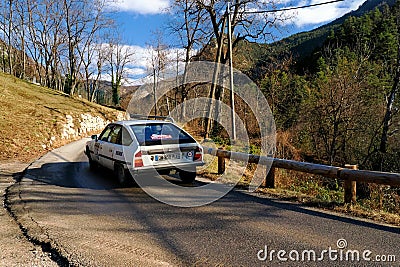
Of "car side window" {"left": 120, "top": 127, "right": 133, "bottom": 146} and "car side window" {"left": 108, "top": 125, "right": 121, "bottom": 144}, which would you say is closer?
"car side window" {"left": 120, "top": 127, "right": 133, "bottom": 146}

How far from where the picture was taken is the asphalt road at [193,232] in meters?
3.61

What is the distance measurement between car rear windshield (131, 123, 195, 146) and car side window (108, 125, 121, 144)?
599 millimetres

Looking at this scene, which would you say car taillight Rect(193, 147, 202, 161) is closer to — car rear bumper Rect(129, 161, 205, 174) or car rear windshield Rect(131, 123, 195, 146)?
car rear bumper Rect(129, 161, 205, 174)

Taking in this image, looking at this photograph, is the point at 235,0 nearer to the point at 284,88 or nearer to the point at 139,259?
the point at 284,88

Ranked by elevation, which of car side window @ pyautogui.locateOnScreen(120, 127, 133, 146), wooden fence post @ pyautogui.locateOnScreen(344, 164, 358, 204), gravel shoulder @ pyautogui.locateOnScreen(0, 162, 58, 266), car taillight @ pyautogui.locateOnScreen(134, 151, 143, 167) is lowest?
gravel shoulder @ pyautogui.locateOnScreen(0, 162, 58, 266)

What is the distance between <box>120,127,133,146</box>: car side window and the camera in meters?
7.00

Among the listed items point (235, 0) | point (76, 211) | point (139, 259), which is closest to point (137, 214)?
point (76, 211)

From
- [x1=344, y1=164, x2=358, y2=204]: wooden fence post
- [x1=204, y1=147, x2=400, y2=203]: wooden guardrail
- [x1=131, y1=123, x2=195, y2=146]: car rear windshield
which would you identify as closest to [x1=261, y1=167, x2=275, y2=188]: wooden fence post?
[x1=204, y1=147, x2=400, y2=203]: wooden guardrail

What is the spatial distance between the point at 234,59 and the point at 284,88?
10444 mm

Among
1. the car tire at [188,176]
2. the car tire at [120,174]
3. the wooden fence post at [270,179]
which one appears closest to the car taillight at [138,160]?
the car tire at [120,174]

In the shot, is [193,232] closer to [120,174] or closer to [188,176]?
[188,176]

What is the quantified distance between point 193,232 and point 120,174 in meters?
3.40

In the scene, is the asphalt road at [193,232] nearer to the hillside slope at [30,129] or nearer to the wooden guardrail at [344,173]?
the wooden guardrail at [344,173]

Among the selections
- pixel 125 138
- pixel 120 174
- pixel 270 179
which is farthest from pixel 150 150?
pixel 270 179
